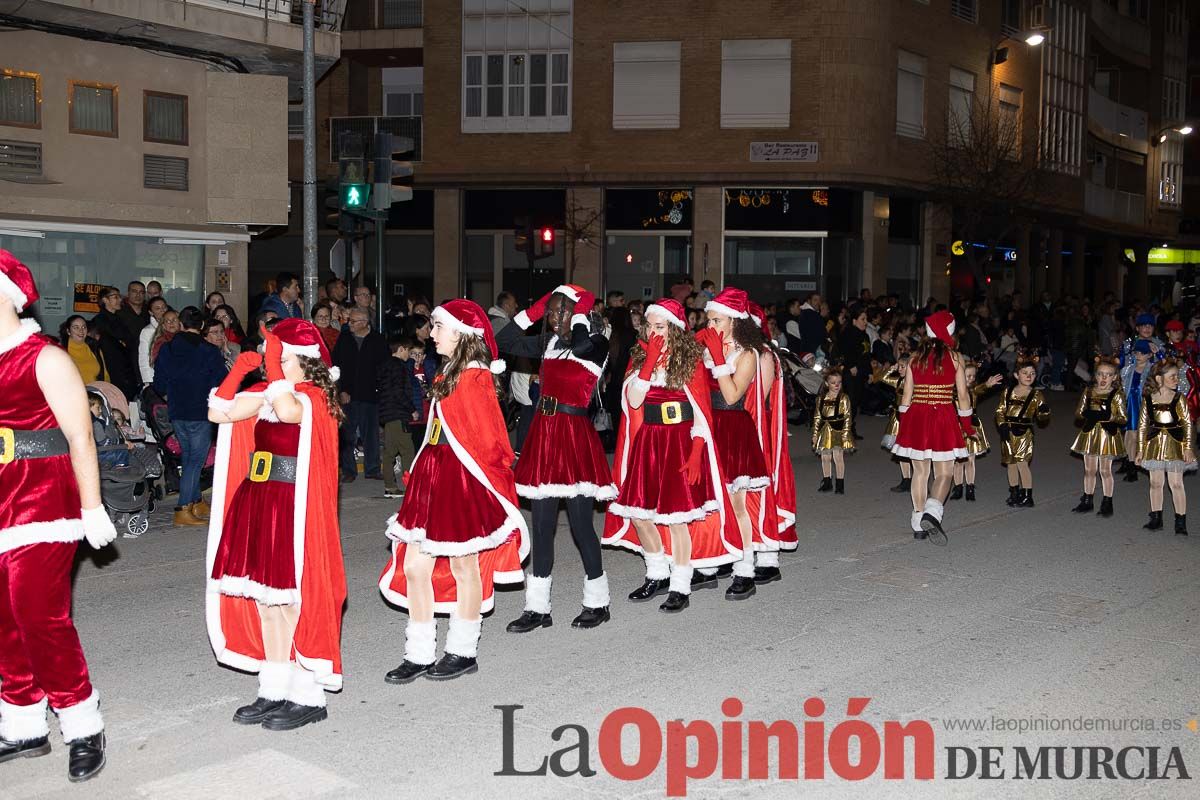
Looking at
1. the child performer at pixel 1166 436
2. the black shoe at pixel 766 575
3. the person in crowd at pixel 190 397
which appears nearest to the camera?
the black shoe at pixel 766 575

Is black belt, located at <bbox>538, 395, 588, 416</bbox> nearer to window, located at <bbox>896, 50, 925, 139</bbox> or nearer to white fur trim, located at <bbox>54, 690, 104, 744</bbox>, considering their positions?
white fur trim, located at <bbox>54, 690, 104, 744</bbox>

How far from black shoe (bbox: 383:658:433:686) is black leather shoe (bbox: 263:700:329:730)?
2.26 feet

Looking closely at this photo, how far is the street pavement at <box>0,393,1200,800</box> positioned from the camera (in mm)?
5395

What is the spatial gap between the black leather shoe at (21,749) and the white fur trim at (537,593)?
3.09 meters

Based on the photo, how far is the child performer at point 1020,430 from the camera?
12969 millimetres

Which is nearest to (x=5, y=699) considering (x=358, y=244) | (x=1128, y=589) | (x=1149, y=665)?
(x=1149, y=665)

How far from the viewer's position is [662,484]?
8188mm

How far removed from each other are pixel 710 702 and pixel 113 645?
138 inches

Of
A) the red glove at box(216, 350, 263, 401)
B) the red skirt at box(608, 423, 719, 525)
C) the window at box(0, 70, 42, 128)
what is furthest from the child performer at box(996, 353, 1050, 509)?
the window at box(0, 70, 42, 128)

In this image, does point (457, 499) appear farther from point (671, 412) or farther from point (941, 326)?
point (941, 326)

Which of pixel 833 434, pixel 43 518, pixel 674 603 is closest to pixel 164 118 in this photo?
pixel 833 434

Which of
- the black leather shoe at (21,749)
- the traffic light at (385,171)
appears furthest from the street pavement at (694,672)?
the traffic light at (385,171)

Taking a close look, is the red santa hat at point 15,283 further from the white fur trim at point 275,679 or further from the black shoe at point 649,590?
the black shoe at point 649,590

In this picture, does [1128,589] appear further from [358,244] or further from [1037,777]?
[358,244]
